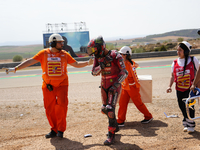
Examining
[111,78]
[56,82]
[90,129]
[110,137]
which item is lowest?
[90,129]

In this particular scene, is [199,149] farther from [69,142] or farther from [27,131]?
[27,131]

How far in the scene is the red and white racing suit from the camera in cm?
459

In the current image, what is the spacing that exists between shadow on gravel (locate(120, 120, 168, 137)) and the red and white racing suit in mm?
956

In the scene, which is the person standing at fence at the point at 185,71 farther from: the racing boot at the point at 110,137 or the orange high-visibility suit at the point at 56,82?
the orange high-visibility suit at the point at 56,82

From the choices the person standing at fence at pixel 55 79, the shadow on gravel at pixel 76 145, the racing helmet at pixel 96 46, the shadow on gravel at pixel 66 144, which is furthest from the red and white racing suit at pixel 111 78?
the shadow on gravel at pixel 66 144

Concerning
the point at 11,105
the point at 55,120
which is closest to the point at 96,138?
the point at 55,120

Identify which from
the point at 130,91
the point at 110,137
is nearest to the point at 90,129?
the point at 110,137

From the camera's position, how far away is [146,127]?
5.69 metres

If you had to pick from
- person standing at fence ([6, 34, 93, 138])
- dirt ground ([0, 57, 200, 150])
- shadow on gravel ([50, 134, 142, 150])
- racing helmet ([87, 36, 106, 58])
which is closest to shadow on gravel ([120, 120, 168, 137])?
dirt ground ([0, 57, 200, 150])

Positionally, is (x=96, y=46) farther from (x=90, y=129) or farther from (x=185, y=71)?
(x=90, y=129)

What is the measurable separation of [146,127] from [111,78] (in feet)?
5.88

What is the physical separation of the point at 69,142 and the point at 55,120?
68 centimetres

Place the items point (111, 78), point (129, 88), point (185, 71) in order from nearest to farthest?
point (111, 78) → point (185, 71) → point (129, 88)

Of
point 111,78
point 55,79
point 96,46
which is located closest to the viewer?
point 96,46
